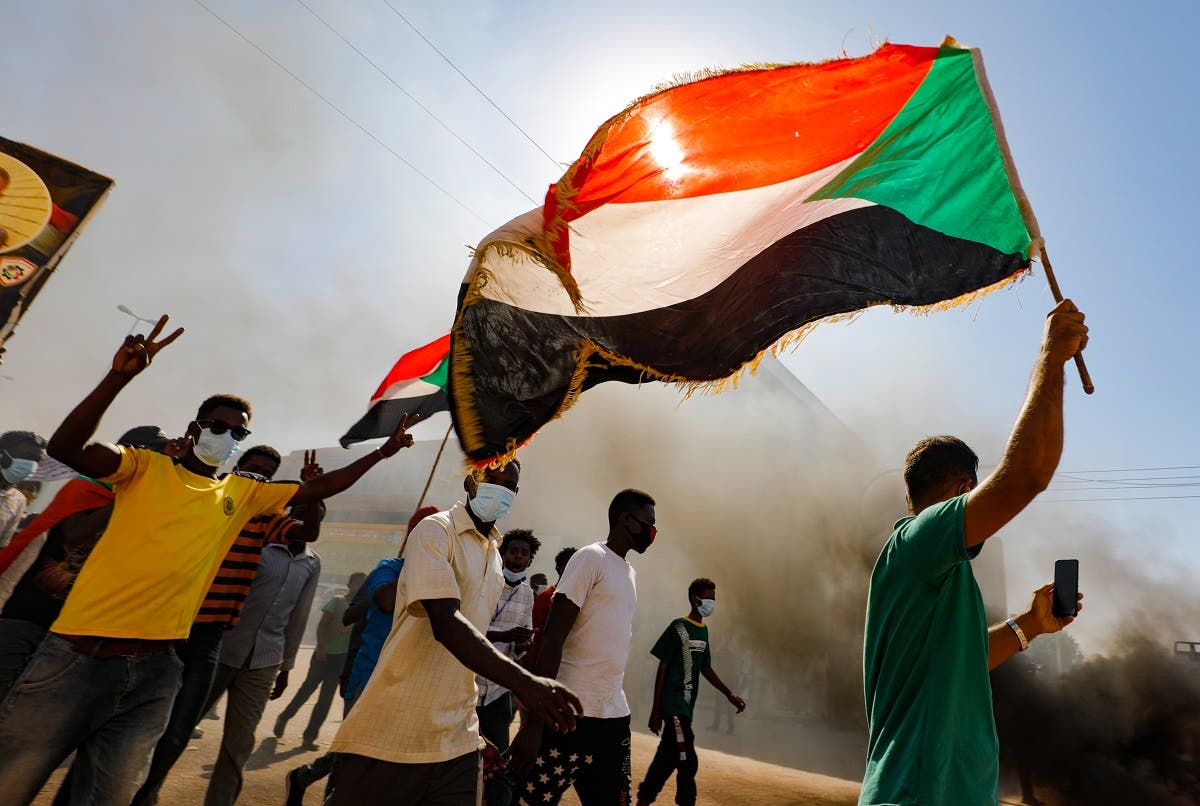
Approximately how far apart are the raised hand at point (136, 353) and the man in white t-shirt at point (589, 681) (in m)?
1.83

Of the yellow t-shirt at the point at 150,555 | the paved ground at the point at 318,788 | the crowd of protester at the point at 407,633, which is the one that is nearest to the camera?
the crowd of protester at the point at 407,633

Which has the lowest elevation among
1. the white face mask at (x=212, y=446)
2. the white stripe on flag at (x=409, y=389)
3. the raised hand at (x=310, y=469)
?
the white face mask at (x=212, y=446)

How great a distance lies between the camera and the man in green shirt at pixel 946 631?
1.58 m

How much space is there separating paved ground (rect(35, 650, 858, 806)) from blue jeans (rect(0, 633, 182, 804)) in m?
1.22

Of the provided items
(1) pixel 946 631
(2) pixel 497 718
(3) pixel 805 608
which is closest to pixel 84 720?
(2) pixel 497 718

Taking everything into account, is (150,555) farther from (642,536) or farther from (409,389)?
(409,389)

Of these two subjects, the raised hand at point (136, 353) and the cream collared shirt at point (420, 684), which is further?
the raised hand at point (136, 353)

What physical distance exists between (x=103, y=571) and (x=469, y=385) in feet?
4.85

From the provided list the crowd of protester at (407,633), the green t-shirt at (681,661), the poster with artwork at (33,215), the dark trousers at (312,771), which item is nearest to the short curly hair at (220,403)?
the crowd of protester at (407,633)

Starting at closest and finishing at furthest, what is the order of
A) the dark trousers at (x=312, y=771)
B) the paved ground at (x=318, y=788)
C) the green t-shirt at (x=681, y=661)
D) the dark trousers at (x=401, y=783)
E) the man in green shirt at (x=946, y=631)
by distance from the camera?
the man in green shirt at (x=946, y=631)
the dark trousers at (x=401, y=783)
the dark trousers at (x=312, y=771)
the paved ground at (x=318, y=788)
the green t-shirt at (x=681, y=661)

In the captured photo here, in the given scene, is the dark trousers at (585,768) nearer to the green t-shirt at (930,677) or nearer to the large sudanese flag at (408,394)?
the green t-shirt at (930,677)

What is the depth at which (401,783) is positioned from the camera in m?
2.03

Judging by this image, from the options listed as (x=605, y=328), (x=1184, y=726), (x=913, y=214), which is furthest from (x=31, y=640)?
(x=1184, y=726)

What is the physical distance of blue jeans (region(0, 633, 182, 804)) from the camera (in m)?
2.33
